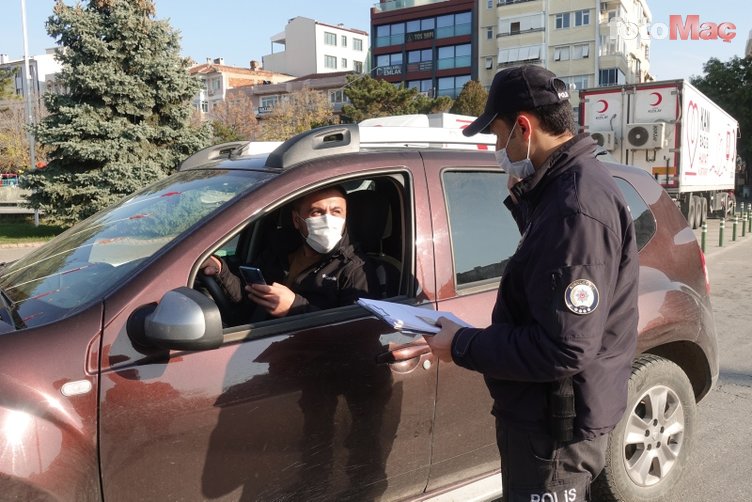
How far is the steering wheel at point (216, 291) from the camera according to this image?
8.87ft

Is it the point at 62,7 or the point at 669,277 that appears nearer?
the point at 669,277

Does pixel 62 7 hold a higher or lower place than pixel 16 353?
higher

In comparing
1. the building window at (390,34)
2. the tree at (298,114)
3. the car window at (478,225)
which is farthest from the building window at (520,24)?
the car window at (478,225)

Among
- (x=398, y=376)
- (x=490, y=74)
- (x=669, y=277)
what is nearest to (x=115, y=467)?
(x=398, y=376)

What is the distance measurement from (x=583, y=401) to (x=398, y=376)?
30.4 inches

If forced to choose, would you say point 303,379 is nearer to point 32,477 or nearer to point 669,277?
point 32,477

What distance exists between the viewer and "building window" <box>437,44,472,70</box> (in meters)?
61.2

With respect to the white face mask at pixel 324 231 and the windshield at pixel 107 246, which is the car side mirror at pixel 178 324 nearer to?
the windshield at pixel 107 246

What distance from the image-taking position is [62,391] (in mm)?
1825

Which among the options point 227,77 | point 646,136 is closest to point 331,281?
point 646,136

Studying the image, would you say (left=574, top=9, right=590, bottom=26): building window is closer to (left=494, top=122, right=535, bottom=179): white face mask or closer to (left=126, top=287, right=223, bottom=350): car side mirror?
(left=494, top=122, right=535, bottom=179): white face mask

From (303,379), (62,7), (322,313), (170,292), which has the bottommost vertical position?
(303,379)

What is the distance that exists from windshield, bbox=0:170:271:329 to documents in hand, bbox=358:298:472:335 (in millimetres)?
710

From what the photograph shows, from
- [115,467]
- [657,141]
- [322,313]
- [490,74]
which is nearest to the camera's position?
[115,467]
